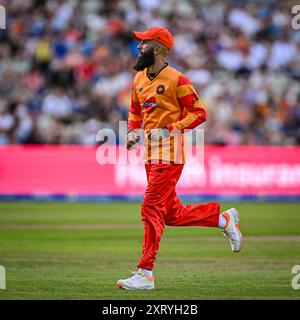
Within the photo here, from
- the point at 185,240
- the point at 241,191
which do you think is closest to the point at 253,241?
the point at 185,240

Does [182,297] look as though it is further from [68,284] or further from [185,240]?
[185,240]

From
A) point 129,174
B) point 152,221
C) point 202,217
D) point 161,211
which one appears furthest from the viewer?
point 129,174

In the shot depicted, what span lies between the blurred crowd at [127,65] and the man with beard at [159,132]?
14.9m

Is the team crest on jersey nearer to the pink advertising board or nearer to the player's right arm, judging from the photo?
the player's right arm

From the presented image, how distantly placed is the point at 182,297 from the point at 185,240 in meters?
6.64

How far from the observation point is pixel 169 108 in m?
9.95

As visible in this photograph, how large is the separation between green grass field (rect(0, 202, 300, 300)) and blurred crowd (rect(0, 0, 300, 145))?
4.58m

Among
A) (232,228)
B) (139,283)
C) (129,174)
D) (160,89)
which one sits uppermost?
(160,89)

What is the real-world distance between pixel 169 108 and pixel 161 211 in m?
1.10

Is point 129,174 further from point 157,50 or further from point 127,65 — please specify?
point 157,50

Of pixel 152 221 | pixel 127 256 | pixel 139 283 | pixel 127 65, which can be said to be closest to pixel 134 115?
pixel 152 221

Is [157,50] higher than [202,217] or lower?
higher

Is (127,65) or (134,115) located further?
(127,65)

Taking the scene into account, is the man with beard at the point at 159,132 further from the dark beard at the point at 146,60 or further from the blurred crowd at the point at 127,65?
the blurred crowd at the point at 127,65
